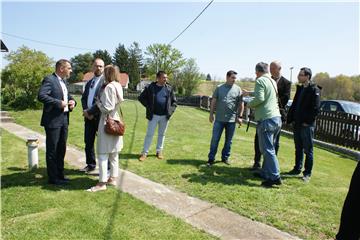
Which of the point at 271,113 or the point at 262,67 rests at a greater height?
the point at 262,67

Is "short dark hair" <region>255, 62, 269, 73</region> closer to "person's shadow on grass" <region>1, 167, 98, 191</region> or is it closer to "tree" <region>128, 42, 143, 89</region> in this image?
"person's shadow on grass" <region>1, 167, 98, 191</region>

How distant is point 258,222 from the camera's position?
410 centimetres

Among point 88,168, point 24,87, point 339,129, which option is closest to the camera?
point 88,168

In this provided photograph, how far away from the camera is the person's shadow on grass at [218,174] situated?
18.3ft

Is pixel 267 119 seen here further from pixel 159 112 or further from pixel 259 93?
pixel 159 112

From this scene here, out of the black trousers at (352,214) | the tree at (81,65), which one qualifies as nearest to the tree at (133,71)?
the tree at (81,65)

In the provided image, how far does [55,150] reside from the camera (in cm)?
502

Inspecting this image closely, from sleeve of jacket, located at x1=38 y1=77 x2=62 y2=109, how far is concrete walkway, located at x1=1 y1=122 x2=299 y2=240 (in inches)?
62.3

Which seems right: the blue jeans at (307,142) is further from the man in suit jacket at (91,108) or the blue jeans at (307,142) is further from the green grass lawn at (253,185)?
the man in suit jacket at (91,108)

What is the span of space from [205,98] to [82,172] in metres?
21.0

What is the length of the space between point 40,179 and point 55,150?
68cm

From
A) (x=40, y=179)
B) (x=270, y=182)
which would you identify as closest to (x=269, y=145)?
(x=270, y=182)

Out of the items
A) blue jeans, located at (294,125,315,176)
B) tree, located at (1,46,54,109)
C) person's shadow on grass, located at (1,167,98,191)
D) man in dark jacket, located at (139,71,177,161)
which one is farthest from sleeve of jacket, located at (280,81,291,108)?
tree, located at (1,46,54,109)

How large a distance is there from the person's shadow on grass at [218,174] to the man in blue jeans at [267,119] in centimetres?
33
